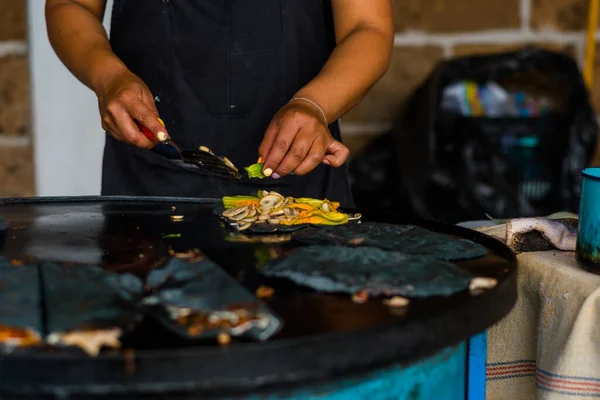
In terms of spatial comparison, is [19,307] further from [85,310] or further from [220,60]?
[220,60]

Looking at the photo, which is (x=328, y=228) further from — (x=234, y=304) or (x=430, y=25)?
(x=430, y=25)

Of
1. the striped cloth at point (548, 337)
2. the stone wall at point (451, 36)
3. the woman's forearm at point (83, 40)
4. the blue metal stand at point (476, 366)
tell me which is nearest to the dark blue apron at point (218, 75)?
the woman's forearm at point (83, 40)

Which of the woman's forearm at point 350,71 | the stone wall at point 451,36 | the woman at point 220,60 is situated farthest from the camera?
the stone wall at point 451,36

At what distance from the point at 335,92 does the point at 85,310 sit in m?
1.01

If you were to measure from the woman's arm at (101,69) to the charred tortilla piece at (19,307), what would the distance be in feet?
1.85

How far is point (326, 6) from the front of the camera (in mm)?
2139

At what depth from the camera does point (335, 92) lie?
71.6 inches

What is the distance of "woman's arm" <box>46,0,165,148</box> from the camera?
1.65m

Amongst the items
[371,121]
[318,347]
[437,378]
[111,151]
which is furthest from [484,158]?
[318,347]

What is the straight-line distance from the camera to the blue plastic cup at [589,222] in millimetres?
1251

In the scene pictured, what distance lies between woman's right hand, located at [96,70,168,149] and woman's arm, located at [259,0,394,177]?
0.23m

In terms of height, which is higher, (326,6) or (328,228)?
(326,6)

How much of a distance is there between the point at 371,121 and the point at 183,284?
2574 mm

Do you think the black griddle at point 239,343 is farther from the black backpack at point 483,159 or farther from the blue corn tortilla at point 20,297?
the black backpack at point 483,159
